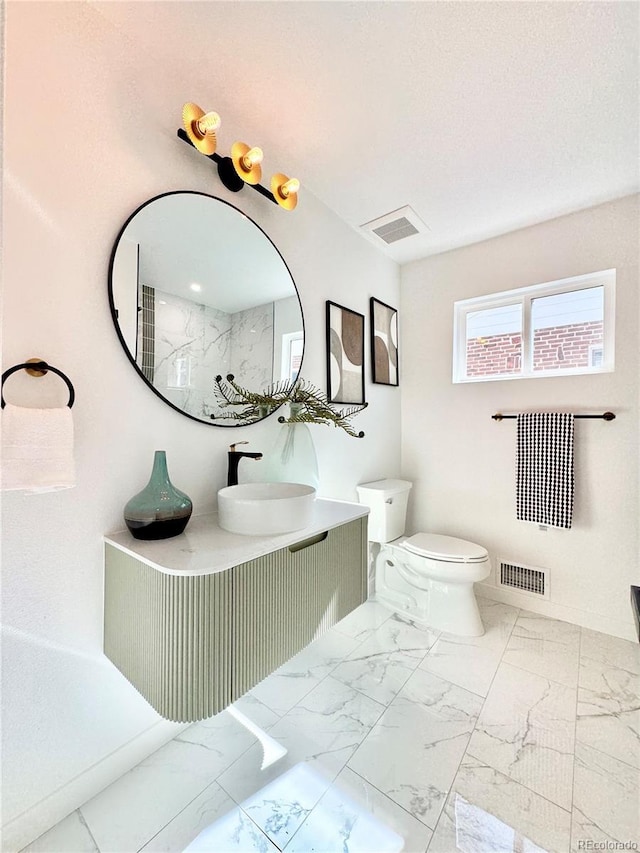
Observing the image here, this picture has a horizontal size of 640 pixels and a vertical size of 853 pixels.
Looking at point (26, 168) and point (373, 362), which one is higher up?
point (26, 168)

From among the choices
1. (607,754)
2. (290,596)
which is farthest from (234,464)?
(607,754)

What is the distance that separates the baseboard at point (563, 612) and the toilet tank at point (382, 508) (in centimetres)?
75

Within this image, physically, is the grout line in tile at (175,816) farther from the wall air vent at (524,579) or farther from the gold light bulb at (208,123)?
the gold light bulb at (208,123)

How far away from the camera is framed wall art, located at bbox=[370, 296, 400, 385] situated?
7.70 ft

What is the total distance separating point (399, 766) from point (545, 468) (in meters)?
1.63

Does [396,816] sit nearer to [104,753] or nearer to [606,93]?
[104,753]

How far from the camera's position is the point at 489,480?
2.29m

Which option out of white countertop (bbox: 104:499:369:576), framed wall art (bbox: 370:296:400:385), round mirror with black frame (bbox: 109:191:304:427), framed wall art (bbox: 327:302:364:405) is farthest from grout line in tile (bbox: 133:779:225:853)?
framed wall art (bbox: 370:296:400:385)

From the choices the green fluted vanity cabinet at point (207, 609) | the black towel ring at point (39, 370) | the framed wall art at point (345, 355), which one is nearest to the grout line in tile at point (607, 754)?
the green fluted vanity cabinet at point (207, 609)

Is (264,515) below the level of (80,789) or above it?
above

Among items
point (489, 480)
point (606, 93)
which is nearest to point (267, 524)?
point (489, 480)

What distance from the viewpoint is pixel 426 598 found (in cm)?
197

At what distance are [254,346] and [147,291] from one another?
1.50ft

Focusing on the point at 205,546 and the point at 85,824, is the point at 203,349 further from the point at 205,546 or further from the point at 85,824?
the point at 85,824
